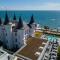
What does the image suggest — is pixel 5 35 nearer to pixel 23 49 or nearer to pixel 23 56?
pixel 23 49

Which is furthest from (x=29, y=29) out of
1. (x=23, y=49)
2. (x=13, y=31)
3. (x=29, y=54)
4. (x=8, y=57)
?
(x=8, y=57)

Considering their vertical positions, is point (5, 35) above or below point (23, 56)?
above

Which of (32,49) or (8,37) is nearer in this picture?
(32,49)

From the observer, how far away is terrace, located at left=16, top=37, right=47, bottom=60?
29250 mm

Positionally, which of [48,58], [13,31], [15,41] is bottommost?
[48,58]

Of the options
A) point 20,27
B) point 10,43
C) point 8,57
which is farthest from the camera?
point 10,43

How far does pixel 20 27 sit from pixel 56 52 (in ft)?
36.0

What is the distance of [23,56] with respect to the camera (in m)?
28.7

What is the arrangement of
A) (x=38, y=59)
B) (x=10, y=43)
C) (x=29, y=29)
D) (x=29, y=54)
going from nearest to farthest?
(x=38, y=59) < (x=29, y=54) < (x=10, y=43) < (x=29, y=29)

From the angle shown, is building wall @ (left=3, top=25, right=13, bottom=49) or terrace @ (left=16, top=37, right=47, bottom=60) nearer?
terrace @ (left=16, top=37, right=47, bottom=60)

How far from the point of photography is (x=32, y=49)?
32.2 m

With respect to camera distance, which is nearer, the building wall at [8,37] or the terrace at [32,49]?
the terrace at [32,49]

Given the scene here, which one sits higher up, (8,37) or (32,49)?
(8,37)

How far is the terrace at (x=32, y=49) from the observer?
29.2m
